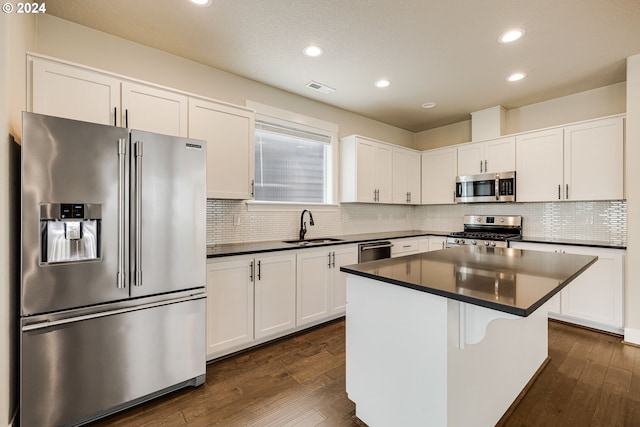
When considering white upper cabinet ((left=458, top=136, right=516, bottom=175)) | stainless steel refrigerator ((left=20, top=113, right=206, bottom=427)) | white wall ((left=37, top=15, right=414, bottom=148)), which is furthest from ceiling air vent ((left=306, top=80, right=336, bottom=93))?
white upper cabinet ((left=458, top=136, right=516, bottom=175))

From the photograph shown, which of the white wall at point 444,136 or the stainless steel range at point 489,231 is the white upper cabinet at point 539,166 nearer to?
the stainless steel range at point 489,231

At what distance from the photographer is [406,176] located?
4691mm

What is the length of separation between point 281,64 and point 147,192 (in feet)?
6.12

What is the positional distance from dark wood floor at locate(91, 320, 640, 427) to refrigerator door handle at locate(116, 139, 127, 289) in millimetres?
892

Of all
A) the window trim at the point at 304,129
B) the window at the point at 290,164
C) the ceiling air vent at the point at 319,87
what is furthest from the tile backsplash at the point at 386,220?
the ceiling air vent at the point at 319,87

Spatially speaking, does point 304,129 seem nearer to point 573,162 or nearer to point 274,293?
point 274,293

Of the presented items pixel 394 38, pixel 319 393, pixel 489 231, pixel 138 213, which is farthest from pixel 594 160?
pixel 138 213

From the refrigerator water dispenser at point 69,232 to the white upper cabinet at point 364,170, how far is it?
9.59 feet

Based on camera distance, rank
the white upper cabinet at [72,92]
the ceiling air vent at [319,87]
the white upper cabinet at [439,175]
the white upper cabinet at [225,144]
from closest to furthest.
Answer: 1. the white upper cabinet at [72,92]
2. the white upper cabinet at [225,144]
3. the ceiling air vent at [319,87]
4. the white upper cabinet at [439,175]

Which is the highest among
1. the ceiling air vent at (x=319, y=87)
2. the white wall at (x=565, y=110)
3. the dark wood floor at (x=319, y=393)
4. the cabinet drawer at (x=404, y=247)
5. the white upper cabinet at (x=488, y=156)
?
the ceiling air vent at (x=319, y=87)

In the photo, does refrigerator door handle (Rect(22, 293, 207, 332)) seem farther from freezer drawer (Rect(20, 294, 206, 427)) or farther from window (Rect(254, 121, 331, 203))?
window (Rect(254, 121, 331, 203))

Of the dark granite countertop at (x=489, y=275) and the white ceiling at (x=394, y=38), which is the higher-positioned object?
the white ceiling at (x=394, y=38)

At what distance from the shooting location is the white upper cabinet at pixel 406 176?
4.54 metres

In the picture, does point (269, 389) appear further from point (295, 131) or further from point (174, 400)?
point (295, 131)
